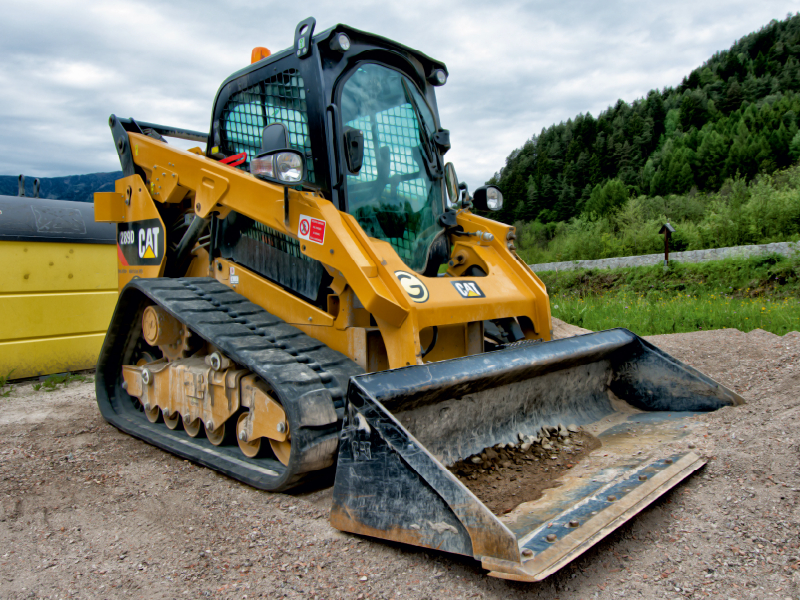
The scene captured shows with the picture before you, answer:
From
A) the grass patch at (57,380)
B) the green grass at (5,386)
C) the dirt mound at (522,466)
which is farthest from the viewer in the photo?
the grass patch at (57,380)

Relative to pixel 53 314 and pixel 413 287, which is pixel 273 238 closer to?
pixel 413 287

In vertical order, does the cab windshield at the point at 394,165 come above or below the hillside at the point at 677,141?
below

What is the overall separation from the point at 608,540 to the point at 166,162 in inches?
144

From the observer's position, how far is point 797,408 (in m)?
2.95

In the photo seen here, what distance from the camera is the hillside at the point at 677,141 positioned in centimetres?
3744

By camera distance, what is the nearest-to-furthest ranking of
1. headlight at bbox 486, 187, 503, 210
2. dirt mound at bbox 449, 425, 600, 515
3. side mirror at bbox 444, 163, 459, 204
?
1. dirt mound at bbox 449, 425, 600, 515
2. side mirror at bbox 444, 163, 459, 204
3. headlight at bbox 486, 187, 503, 210

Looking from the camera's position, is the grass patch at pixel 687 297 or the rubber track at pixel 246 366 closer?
the rubber track at pixel 246 366

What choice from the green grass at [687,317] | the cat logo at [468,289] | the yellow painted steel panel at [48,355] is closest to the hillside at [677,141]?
the green grass at [687,317]

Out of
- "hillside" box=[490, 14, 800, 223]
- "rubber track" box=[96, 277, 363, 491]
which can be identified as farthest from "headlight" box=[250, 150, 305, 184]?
"hillside" box=[490, 14, 800, 223]

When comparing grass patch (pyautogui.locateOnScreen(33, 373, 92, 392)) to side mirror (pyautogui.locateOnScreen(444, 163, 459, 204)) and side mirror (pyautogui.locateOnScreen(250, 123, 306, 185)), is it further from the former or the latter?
side mirror (pyautogui.locateOnScreen(444, 163, 459, 204))

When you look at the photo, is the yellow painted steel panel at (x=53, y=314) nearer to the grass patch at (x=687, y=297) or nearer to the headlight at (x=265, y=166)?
the headlight at (x=265, y=166)

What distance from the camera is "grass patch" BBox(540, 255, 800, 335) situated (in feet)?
23.6

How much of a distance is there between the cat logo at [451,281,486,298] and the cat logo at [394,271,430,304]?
30cm

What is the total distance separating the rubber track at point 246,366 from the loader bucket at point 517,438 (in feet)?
1.38
